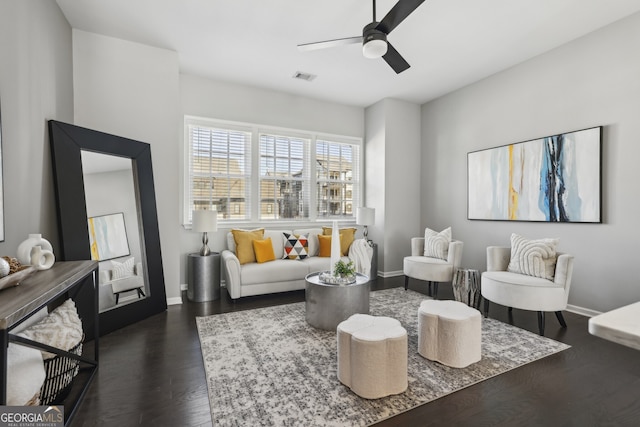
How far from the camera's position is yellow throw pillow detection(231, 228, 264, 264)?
13.6ft

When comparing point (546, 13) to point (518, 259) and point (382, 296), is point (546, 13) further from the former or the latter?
A: point (382, 296)

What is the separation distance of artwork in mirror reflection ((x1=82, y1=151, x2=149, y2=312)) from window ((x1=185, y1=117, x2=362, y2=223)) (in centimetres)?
118

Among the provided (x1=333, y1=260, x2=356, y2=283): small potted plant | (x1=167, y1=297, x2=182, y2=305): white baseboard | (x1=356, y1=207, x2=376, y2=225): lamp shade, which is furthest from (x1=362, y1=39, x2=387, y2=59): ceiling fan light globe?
(x1=167, y1=297, x2=182, y2=305): white baseboard

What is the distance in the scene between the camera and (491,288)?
3.16 metres

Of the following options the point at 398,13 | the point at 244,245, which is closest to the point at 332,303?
the point at 244,245

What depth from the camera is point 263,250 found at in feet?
13.8

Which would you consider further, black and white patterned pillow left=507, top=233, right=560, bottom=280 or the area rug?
black and white patterned pillow left=507, top=233, right=560, bottom=280

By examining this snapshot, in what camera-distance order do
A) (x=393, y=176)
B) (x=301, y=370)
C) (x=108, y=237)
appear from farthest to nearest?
(x=393, y=176) < (x=108, y=237) < (x=301, y=370)

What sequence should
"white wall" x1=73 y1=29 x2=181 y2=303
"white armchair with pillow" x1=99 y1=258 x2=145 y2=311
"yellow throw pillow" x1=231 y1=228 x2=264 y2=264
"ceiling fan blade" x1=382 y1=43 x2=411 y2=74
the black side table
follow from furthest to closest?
"yellow throw pillow" x1=231 y1=228 x2=264 y2=264 → the black side table → "white wall" x1=73 y1=29 x2=181 y2=303 → "white armchair with pillow" x1=99 y1=258 x2=145 y2=311 → "ceiling fan blade" x1=382 y1=43 x2=411 y2=74

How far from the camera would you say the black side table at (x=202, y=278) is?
383 cm

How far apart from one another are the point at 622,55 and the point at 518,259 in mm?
2348

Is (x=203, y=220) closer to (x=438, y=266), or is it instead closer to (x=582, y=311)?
(x=438, y=266)

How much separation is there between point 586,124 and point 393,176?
263 cm

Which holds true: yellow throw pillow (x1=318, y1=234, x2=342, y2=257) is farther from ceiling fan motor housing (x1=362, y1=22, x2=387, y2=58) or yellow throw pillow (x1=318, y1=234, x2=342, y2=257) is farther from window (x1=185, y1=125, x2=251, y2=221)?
ceiling fan motor housing (x1=362, y1=22, x2=387, y2=58)
